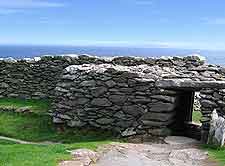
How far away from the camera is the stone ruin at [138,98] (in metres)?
16.9

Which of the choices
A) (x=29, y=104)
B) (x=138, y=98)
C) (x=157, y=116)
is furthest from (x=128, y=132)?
(x=29, y=104)

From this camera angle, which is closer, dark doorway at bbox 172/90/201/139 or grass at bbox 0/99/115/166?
grass at bbox 0/99/115/166

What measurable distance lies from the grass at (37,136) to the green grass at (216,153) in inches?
120

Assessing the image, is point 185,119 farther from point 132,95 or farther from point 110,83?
point 110,83

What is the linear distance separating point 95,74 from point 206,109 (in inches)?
171

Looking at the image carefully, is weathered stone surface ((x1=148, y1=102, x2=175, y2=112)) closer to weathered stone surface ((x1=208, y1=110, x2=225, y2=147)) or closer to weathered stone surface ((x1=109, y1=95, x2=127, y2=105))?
weathered stone surface ((x1=109, y1=95, x2=127, y2=105))

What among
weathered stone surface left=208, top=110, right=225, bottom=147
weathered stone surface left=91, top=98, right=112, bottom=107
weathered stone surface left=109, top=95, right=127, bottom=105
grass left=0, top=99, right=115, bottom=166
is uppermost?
weathered stone surface left=109, top=95, right=127, bottom=105

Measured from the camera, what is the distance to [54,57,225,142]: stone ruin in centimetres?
1694

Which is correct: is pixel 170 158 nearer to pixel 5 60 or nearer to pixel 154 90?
pixel 154 90

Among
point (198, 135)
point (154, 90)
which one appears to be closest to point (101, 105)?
point (154, 90)

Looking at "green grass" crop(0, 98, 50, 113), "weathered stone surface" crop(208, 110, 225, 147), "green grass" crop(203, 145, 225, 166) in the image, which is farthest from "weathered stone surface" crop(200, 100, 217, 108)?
"green grass" crop(0, 98, 50, 113)

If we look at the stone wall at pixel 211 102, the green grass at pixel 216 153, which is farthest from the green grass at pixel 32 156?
the stone wall at pixel 211 102

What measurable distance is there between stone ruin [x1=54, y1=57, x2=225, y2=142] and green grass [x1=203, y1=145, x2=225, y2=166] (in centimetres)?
107

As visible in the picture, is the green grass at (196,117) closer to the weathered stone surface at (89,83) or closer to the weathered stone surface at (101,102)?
the weathered stone surface at (101,102)
